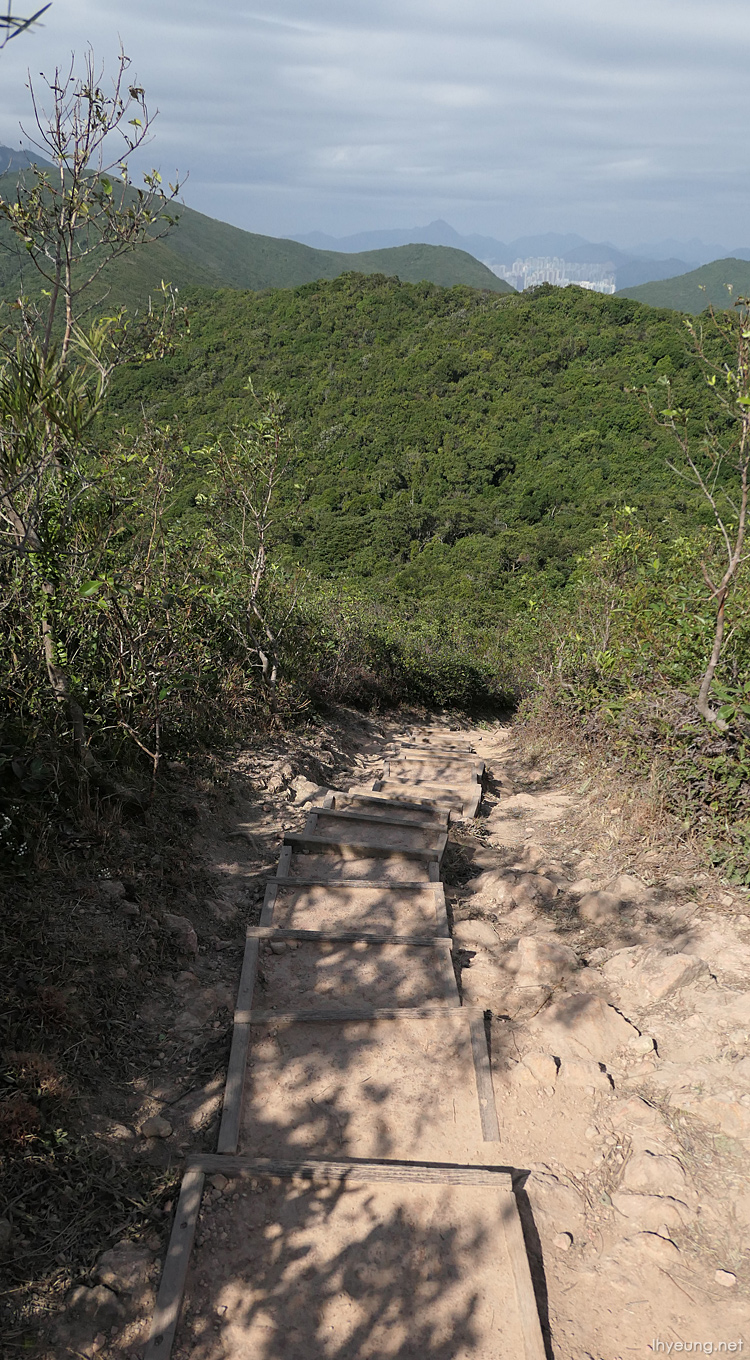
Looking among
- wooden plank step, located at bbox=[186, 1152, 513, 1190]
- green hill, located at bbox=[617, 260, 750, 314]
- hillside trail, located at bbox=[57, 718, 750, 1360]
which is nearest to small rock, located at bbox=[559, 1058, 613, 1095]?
hillside trail, located at bbox=[57, 718, 750, 1360]

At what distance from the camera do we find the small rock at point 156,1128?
2.60 meters

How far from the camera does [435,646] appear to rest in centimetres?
1366

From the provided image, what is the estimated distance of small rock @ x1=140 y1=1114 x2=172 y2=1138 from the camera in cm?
260

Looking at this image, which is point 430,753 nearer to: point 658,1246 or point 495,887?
point 495,887

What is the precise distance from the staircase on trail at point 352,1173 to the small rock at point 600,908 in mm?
753

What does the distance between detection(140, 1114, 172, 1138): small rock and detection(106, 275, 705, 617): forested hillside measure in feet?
68.3

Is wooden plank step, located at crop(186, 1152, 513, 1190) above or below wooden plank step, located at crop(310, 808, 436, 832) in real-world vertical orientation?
above

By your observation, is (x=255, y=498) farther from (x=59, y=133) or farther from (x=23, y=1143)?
(x=23, y=1143)

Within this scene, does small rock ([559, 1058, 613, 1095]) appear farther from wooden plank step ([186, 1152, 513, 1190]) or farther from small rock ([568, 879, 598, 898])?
small rock ([568, 879, 598, 898])

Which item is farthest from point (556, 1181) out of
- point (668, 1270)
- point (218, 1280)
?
point (218, 1280)

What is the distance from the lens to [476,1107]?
275cm

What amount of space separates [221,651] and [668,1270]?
5327 mm

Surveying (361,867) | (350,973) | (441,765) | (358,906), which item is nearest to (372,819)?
(361,867)

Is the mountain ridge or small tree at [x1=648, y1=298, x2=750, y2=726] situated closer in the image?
small tree at [x1=648, y1=298, x2=750, y2=726]
